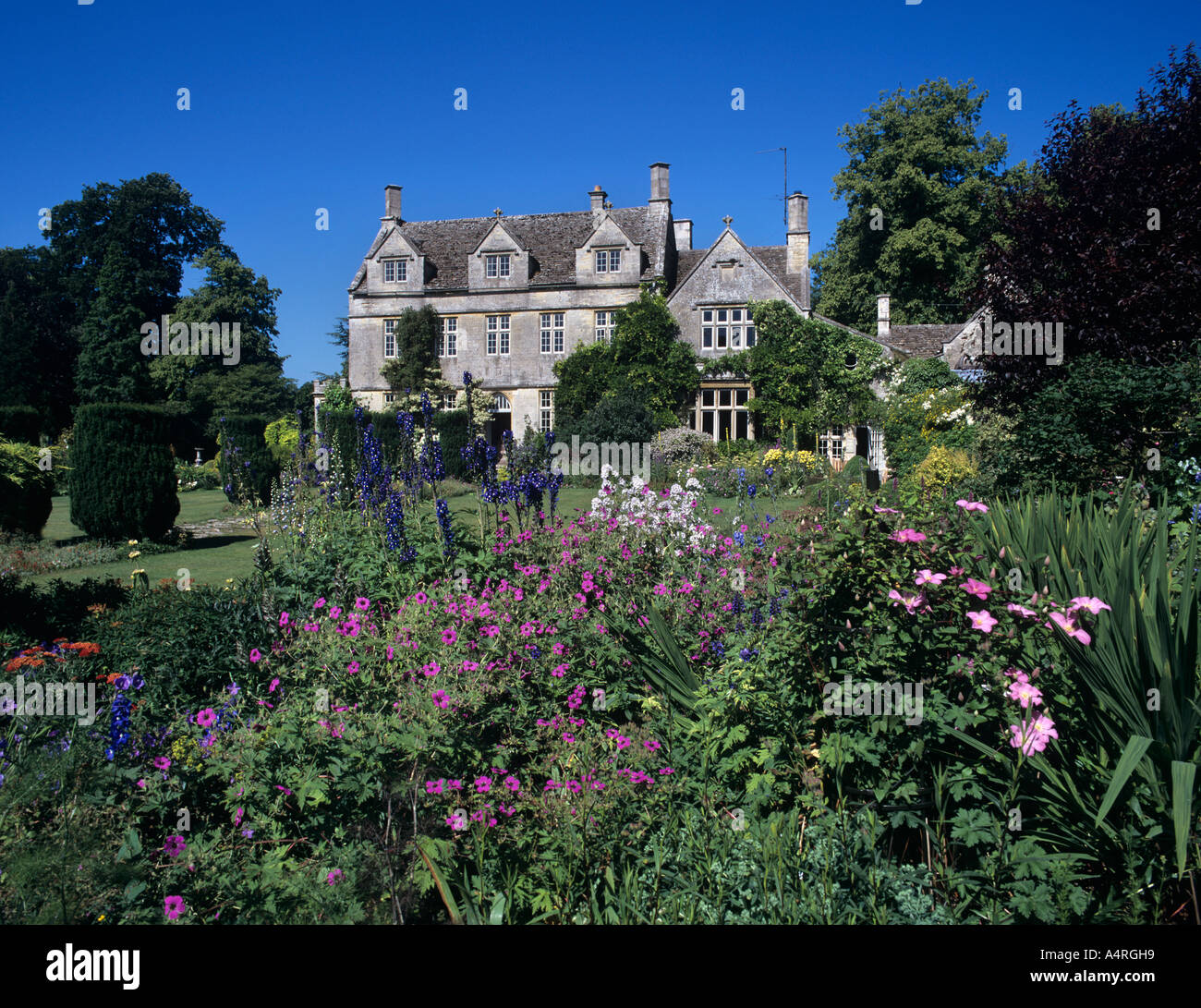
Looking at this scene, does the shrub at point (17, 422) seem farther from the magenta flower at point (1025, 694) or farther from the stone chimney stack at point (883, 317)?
the stone chimney stack at point (883, 317)

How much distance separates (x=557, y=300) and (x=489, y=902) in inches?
1100

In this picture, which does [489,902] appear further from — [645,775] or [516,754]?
[516,754]

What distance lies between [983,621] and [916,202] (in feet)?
119

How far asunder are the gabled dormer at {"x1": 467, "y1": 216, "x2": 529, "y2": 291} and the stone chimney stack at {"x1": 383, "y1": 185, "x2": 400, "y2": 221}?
4621 millimetres

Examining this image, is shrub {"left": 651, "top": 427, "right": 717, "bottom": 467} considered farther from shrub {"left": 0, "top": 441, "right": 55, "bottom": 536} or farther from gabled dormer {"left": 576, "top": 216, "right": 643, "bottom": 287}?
shrub {"left": 0, "top": 441, "right": 55, "bottom": 536}

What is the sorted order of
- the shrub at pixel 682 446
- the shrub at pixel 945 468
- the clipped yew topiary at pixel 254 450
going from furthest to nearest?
the shrub at pixel 682 446, the clipped yew topiary at pixel 254 450, the shrub at pixel 945 468

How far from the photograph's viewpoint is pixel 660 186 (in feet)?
95.6

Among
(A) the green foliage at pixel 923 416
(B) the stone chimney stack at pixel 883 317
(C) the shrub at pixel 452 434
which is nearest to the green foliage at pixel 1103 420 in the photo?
(A) the green foliage at pixel 923 416

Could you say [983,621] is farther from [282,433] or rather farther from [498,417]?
[282,433]

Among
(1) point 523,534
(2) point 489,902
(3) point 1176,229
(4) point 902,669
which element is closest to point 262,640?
(1) point 523,534

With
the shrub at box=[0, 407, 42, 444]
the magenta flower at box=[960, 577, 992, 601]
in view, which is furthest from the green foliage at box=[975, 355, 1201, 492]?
the shrub at box=[0, 407, 42, 444]

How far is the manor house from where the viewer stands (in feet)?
89.1

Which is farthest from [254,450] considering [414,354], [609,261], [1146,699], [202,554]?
[1146,699]

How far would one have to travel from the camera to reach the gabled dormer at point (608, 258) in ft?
93.1
